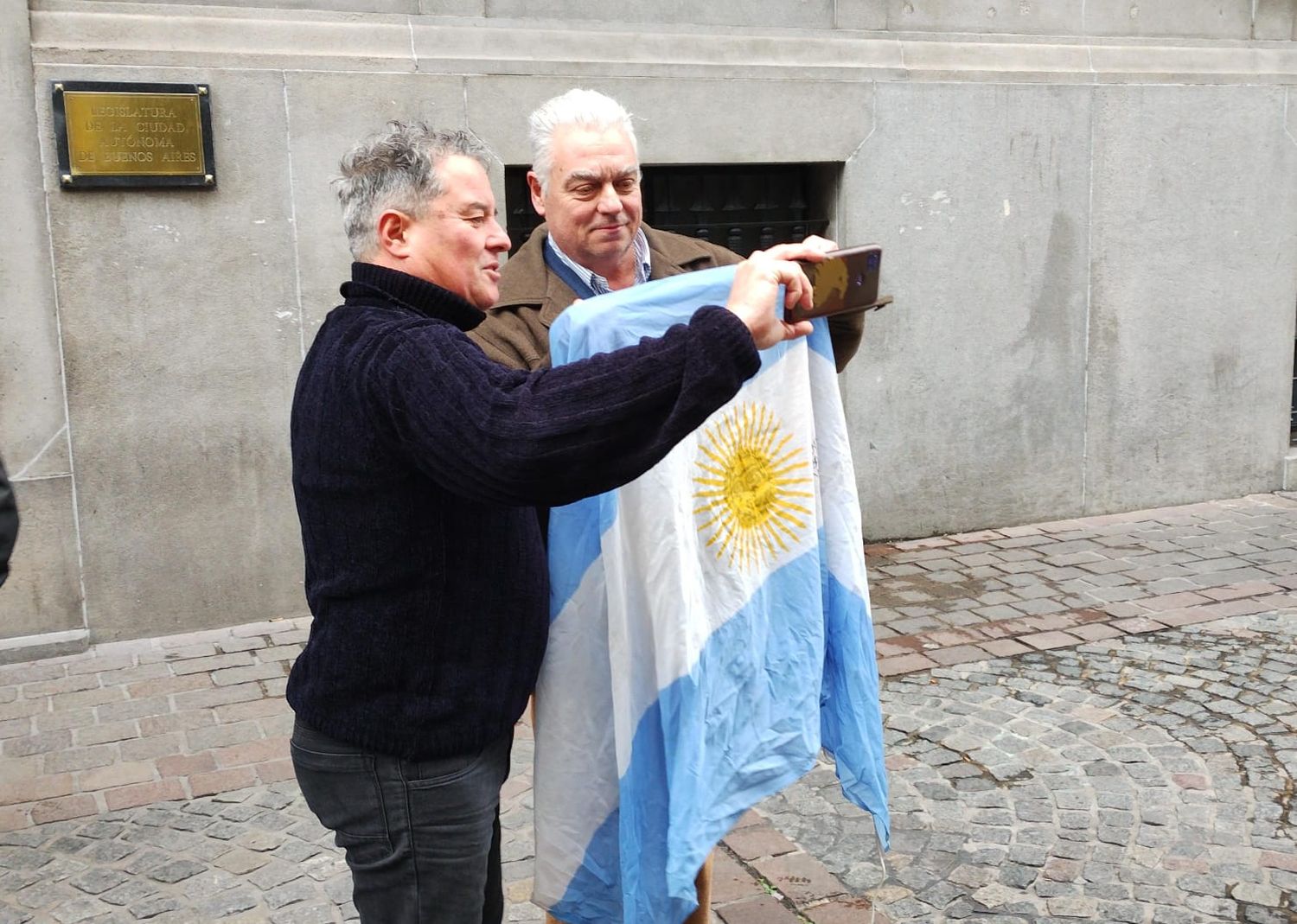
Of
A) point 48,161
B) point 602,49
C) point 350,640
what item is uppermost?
point 602,49

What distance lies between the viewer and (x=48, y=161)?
17.6 ft

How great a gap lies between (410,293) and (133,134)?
156 inches

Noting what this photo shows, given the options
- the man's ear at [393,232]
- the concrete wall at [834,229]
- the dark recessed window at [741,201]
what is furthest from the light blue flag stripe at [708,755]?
the dark recessed window at [741,201]

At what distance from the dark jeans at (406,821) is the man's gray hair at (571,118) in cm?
139

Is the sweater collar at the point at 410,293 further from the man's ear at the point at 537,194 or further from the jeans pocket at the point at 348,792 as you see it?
the man's ear at the point at 537,194

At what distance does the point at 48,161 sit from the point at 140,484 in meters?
1.39

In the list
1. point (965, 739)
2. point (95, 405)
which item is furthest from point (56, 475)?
point (965, 739)

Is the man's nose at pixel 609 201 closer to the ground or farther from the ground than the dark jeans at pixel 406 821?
farther from the ground

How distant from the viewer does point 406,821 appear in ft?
7.13

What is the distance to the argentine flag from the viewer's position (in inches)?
94.1

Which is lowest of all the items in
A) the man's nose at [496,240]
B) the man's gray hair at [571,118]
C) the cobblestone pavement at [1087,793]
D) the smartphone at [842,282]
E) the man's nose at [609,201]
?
the cobblestone pavement at [1087,793]

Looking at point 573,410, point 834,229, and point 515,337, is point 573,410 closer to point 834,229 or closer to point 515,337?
point 515,337

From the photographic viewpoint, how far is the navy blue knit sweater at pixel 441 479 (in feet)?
5.86

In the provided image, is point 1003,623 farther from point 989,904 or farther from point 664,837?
point 664,837
